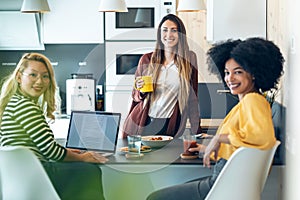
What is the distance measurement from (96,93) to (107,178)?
7.60 ft

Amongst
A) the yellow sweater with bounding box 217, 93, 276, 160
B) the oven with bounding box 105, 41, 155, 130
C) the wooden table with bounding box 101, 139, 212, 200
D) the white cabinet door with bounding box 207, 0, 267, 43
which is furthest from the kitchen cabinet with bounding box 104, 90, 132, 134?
the yellow sweater with bounding box 217, 93, 276, 160

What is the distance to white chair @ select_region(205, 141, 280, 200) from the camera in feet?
8.30

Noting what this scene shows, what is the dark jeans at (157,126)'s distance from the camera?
3.48 meters

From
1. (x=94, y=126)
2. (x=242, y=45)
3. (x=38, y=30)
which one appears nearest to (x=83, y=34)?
(x=38, y=30)

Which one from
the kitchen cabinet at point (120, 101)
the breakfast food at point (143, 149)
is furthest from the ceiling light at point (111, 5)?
the kitchen cabinet at point (120, 101)

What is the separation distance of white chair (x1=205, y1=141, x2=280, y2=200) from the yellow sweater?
0.19 feet

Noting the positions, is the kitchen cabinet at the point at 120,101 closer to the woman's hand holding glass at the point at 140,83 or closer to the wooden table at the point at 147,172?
the wooden table at the point at 147,172

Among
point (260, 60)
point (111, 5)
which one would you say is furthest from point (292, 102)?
point (111, 5)

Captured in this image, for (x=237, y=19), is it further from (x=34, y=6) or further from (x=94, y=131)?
(x=94, y=131)

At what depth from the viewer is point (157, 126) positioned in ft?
11.4

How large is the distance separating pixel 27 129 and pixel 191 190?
2.89ft

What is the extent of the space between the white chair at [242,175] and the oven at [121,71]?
265 cm

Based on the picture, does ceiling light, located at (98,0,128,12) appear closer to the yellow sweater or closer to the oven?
the oven

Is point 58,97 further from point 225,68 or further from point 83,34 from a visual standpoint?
point 225,68
